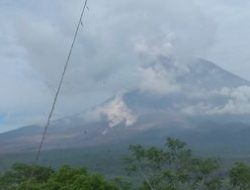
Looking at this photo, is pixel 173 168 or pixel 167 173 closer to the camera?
pixel 167 173

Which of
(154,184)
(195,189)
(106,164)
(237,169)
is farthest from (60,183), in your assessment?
(106,164)

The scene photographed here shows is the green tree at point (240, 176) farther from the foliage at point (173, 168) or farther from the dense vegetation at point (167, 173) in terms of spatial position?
the foliage at point (173, 168)

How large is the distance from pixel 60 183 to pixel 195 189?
9.08 m

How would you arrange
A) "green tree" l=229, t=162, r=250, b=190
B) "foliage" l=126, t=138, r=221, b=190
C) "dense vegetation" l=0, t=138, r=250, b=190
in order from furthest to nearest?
"green tree" l=229, t=162, r=250, b=190 < "foliage" l=126, t=138, r=221, b=190 < "dense vegetation" l=0, t=138, r=250, b=190

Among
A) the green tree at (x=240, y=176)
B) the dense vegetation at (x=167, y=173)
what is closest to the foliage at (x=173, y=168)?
the dense vegetation at (x=167, y=173)

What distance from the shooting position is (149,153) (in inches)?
1431

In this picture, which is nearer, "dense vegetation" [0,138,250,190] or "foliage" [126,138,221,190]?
"dense vegetation" [0,138,250,190]

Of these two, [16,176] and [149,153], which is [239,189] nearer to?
[149,153]

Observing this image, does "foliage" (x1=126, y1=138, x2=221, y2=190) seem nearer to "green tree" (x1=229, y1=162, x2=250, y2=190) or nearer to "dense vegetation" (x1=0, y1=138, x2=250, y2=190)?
"dense vegetation" (x1=0, y1=138, x2=250, y2=190)

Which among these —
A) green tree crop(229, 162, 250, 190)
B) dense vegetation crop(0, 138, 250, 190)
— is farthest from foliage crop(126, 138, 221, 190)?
green tree crop(229, 162, 250, 190)

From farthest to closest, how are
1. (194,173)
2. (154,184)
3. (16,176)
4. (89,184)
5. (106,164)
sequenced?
(106,164) < (16,176) < (194,173) < (154,184) < (89,184)

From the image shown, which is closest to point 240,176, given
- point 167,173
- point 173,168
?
point 167,173

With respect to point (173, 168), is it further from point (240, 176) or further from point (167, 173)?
point (240, 176)

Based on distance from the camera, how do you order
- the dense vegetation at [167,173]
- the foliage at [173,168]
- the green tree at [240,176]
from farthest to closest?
1. the green tree at [240,176]
2. the foliage at [173,168]
3. the dense vegetation at [167,173]
